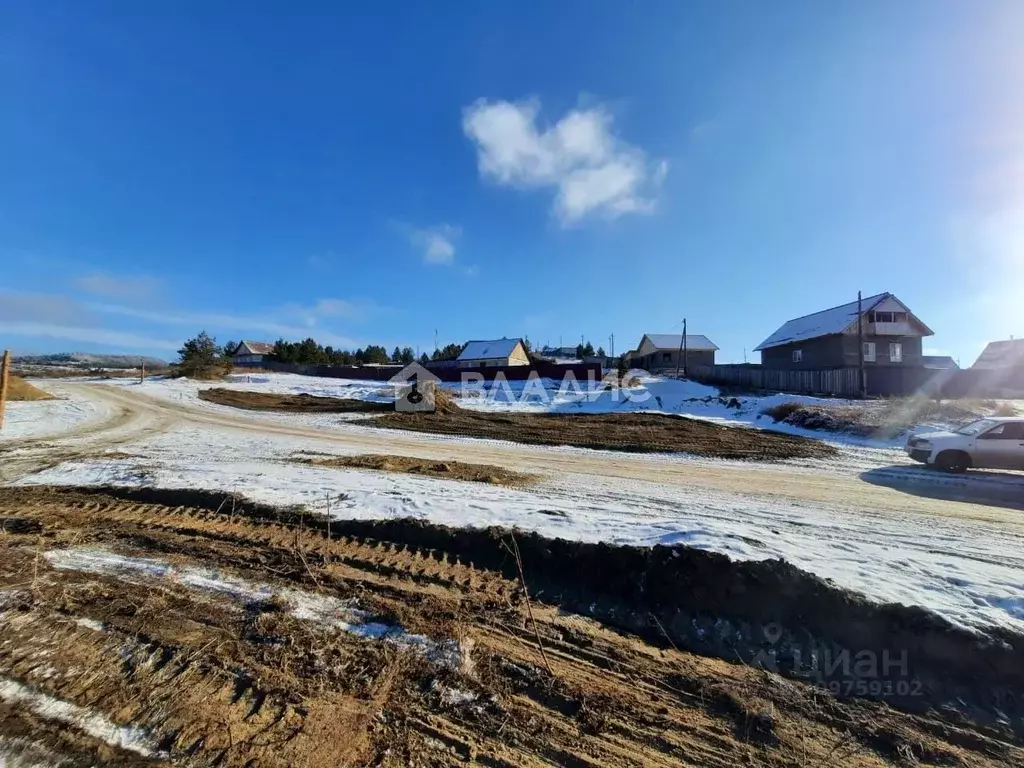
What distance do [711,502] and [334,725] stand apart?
711 cm

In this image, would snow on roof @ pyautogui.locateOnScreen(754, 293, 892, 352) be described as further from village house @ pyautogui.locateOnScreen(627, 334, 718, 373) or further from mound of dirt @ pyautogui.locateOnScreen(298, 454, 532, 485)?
mound of dirt @ pyautogui.locateOnScreen(298, 454, 532, 485)

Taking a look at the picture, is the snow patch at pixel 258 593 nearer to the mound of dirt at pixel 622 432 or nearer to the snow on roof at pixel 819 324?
the mound of dirt at pixel 622 432

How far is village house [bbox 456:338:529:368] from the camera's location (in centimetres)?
5591

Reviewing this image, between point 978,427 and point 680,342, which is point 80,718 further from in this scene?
point 680,342

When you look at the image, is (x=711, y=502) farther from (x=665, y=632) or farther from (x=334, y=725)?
(x=334, y=725)

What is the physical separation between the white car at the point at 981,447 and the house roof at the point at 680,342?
45.1m

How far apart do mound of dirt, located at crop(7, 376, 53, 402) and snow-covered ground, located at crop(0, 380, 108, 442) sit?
25.1 inches

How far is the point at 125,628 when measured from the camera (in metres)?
3.77

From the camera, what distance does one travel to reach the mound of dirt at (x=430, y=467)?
9.70 meters

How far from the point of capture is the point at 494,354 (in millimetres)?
56812

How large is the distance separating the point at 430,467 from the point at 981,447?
45.2ft

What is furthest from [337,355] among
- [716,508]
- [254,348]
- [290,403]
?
[716,508]

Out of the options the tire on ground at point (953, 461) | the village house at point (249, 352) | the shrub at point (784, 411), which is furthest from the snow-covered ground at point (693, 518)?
the village house at point (249, 352)

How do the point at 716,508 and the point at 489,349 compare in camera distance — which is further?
the point at 489,349
